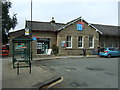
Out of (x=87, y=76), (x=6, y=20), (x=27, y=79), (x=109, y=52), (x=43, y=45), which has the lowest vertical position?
(x=87, y=76)

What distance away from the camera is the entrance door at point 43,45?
21934 mm

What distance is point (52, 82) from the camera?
6430 millimetres

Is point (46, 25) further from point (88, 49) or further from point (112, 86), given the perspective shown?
point (112, 86)

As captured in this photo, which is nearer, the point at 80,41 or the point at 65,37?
the point at 65,37

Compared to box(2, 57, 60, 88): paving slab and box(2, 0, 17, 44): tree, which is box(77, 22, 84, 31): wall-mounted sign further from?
box(2, 57, 60, 88): paving slab

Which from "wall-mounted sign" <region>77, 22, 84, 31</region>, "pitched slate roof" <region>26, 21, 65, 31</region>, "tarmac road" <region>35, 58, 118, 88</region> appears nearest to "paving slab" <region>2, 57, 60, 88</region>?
"tarmac road" <region>35, 58, 118, 88</region>

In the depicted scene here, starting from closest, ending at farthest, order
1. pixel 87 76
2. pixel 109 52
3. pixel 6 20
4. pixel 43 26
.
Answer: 1. pixel 87 76
2. pixel 109 52
3. pixel 43 26
4. pixel 6 20

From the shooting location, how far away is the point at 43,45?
877 inches

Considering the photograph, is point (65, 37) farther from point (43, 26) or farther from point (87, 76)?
point (87, 76)

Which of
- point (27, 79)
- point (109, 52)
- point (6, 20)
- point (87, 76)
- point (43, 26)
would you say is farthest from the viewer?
point (6, 20)

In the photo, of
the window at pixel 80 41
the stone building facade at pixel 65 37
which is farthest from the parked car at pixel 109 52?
the window at pixel 80 41

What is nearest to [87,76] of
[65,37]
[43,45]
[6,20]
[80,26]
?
[65,37]

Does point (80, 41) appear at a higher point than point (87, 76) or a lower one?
higher

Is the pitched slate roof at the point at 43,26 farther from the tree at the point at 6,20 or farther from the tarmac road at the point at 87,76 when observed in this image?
the tarmac road at the point at 87,76
